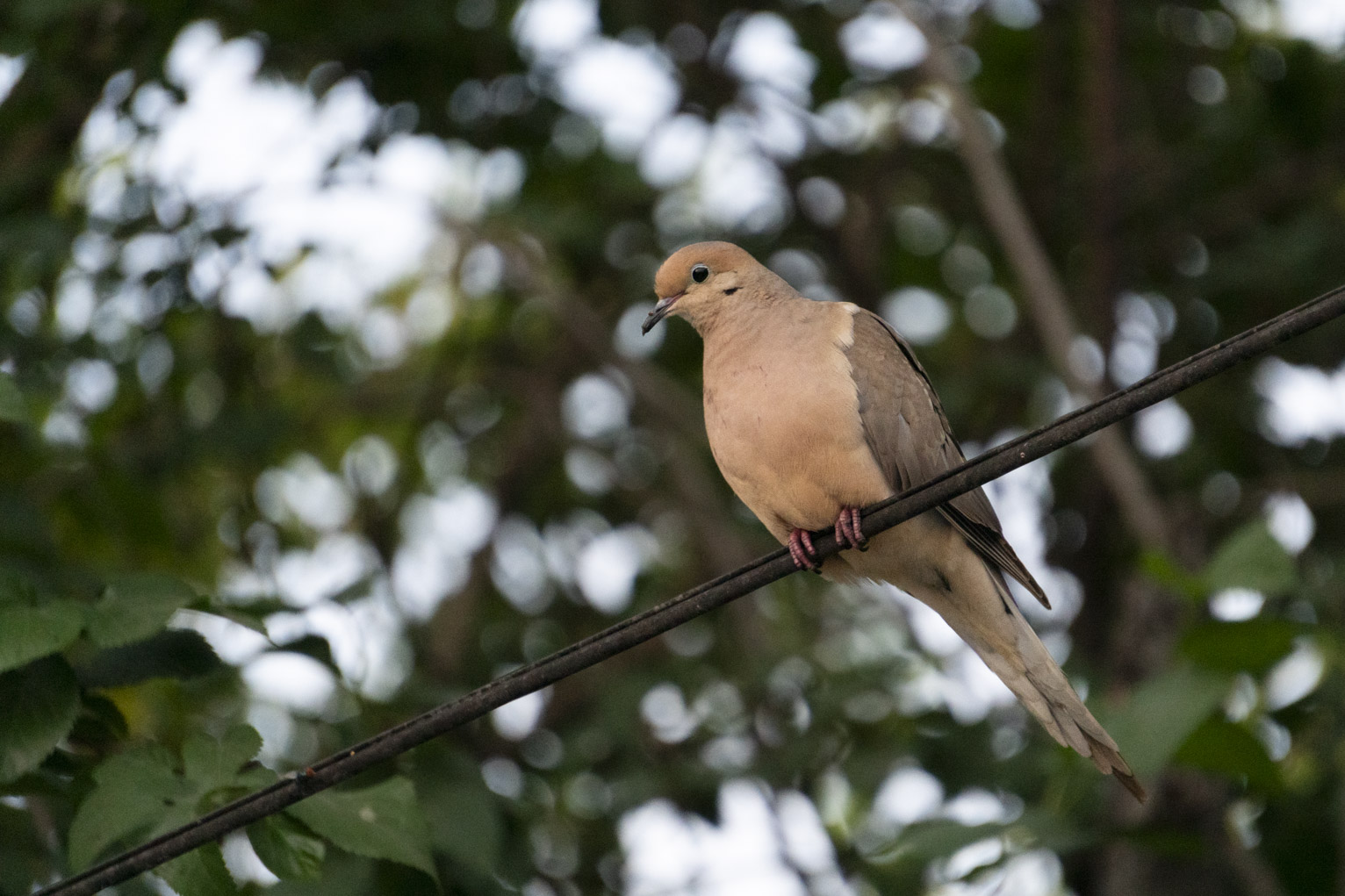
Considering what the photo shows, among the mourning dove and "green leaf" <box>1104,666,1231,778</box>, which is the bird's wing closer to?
the mourning dove

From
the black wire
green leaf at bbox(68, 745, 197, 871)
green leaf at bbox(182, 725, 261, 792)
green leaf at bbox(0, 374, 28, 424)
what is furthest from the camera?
green leaf at bbox(182, 725, 261, 792)

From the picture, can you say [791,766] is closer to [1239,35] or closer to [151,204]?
[151,204]

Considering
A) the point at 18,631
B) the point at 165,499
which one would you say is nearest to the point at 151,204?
the point at 165,499

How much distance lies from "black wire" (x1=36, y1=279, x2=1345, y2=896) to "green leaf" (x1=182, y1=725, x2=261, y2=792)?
0.67 feet

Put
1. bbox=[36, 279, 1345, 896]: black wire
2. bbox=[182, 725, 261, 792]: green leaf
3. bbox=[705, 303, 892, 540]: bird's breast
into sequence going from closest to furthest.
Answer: bbox=[36, 279, 1345, 896]: black wire
bbox=[182, 725, 261, 792]: green leaf
bbox=[705, 303, 892, 540]: bird's breast

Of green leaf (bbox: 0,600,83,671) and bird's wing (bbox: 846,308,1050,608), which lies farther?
bird's wing (bbox: 846,308,1050,608)

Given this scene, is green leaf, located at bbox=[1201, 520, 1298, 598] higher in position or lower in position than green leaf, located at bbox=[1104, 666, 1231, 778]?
higher

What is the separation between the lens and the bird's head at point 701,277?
3.92 m

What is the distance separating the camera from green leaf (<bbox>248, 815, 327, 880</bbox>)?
258 cm

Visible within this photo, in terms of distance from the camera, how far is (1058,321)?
5262 millimetres

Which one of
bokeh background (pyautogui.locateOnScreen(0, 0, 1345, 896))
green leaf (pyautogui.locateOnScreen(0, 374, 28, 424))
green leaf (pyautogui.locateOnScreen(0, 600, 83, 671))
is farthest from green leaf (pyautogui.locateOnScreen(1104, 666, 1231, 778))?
green leaf (pyautogui.locateOnScreen(0, 374, 28, 424))

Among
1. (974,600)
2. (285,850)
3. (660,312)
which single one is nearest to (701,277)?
(660,312)

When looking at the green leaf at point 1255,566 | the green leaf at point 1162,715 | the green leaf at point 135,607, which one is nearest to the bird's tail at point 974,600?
the green leaf at point 1162,715

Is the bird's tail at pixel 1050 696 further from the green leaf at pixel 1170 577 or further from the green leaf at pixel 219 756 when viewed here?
the green leaf at pixel 219 756
